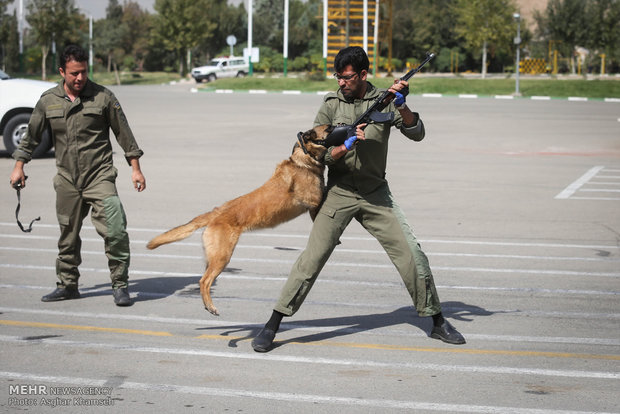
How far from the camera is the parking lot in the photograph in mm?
5094

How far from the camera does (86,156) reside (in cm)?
719

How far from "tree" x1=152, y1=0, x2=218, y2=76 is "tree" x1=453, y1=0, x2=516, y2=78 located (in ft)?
81.4

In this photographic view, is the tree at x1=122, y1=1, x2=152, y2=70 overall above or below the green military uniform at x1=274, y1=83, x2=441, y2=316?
above

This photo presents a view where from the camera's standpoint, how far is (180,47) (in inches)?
3036

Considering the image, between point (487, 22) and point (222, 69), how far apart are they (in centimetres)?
2177

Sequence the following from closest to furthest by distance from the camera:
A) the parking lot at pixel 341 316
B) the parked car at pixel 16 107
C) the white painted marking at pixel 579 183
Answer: the parking lot at pixel 341 316 → the white painted marking at pixel 579 183 → the parked car at pixel 16 107

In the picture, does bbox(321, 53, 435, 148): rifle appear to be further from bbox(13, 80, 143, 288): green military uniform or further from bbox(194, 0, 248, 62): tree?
bbox(194, 0, 248, 62): tree

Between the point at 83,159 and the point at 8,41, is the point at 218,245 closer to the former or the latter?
the point at 83,159

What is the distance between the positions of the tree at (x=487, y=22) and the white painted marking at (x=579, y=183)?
49.0 meters

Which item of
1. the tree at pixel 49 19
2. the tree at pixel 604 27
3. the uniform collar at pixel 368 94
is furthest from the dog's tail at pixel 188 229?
the tree at pixel 604 27

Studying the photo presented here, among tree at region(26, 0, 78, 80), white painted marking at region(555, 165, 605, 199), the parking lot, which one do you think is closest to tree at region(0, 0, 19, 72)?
tree at region(26, 0, 78, 80)

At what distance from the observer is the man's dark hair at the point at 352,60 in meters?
5.73

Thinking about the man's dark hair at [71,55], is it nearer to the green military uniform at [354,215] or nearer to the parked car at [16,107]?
the green military uniform at [354,215]

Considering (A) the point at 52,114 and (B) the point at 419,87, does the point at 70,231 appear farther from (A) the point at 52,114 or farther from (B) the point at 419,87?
(B) the point at 419,87
